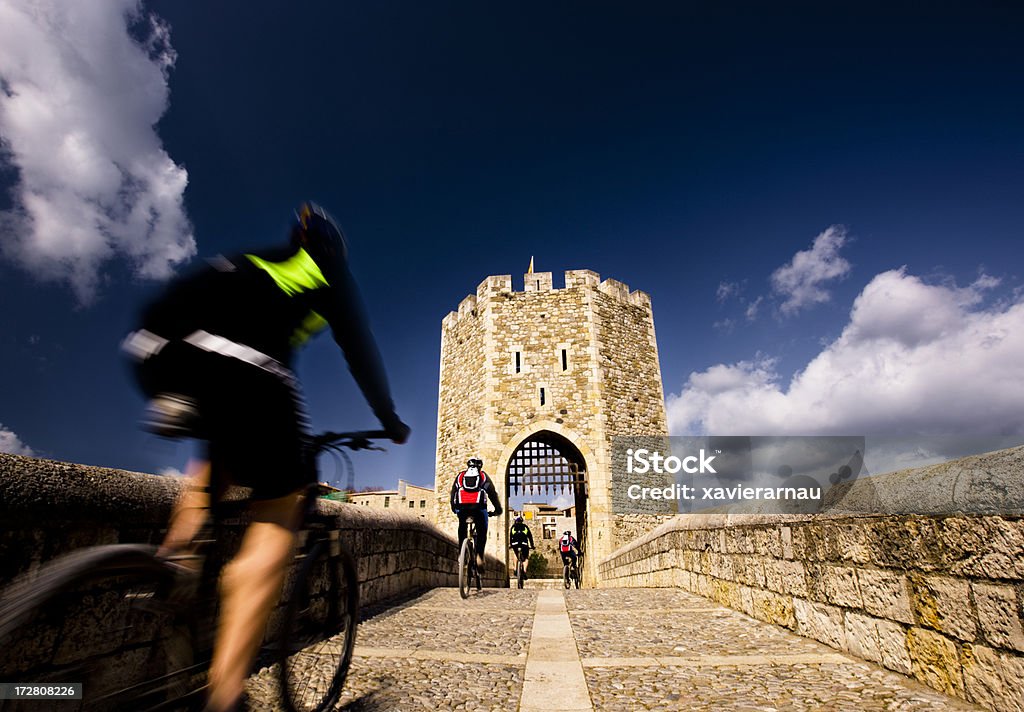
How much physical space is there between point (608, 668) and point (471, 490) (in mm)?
3700

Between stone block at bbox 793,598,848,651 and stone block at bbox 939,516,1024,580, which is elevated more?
stone block at bbox 939,516,1024,580

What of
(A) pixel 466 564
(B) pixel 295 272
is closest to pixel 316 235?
(B) pixel 295 272

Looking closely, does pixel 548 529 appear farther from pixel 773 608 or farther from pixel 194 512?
pixel 194 512

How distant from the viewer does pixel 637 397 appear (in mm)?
14469

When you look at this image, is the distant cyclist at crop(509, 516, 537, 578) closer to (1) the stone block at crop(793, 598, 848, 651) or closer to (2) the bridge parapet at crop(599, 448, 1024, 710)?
(2) the bridge parapet at crop(599, 448, 1024, 710)

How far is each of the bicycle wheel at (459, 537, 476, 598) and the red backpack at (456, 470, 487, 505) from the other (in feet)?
1.75

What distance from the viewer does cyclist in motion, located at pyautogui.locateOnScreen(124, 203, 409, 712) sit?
1.36 metres

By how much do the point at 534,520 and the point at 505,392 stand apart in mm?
22051

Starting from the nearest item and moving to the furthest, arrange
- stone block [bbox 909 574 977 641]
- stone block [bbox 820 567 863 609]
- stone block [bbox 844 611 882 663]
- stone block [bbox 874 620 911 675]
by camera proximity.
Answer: stone block [bbox 909 574 977 641], stone block [bbox 874 620 911 675], stone block [bbox 844 611 882 663], stone block [bbox 820 567 863 609]

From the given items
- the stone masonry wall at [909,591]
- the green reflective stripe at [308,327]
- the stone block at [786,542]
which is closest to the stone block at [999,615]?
the stone masonry wall at [909,591]

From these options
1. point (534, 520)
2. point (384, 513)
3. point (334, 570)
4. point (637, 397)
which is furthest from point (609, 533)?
point (534, 520)

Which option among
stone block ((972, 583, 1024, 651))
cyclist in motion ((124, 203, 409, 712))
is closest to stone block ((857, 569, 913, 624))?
stone block ((972, 583, 1024, 651))

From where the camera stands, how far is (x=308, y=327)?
1556 millimetres

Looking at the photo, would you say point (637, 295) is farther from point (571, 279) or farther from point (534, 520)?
point (534, 520)
